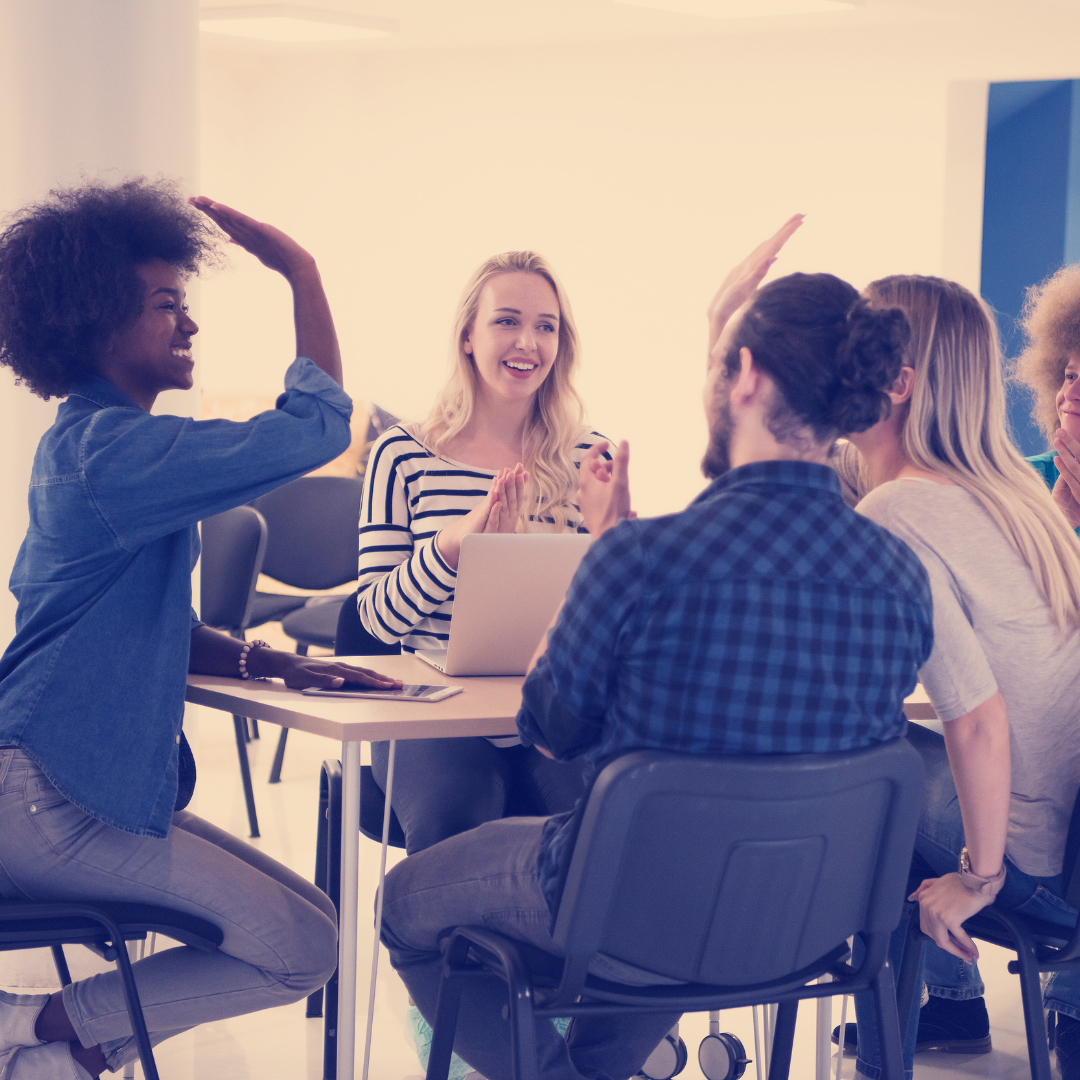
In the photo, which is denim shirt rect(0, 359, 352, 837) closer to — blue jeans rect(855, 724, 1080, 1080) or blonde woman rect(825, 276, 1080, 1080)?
blonde woman rect(825, 276, 1080, 1080)

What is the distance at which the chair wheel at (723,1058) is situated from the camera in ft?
6.20

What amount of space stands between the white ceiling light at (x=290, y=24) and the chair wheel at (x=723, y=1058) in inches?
168

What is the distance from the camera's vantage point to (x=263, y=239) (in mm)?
1638

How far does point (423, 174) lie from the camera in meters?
5.72

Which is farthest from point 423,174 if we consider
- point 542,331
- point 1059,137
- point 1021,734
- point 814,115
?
point 1021,734

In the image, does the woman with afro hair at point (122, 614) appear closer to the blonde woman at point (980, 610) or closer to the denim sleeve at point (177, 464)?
the denim sleeve at point (177, 464)

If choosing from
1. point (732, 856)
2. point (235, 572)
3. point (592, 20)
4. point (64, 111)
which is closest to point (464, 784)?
point (732, 856)

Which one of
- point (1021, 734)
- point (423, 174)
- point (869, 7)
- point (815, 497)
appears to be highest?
point (869, 7)

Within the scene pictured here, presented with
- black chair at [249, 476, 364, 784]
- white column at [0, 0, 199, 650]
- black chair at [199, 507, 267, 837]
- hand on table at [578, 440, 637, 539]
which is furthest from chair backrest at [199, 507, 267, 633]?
hand on table at [578, 440, 637, 539]

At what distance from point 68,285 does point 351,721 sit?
660mm

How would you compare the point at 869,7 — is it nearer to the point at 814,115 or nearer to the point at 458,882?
the point at 814,115

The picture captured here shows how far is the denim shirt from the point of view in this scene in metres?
1.41

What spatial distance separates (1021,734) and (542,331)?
1.22 m

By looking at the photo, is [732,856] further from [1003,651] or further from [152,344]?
[152,344]
